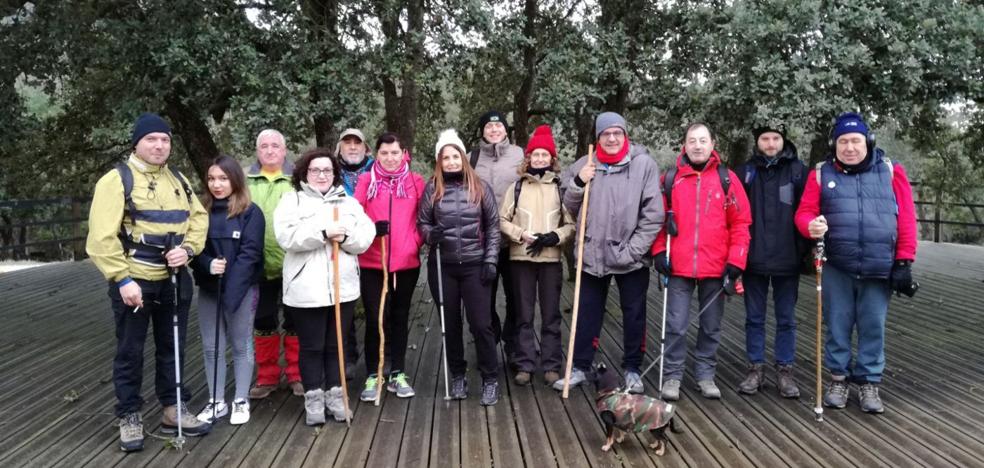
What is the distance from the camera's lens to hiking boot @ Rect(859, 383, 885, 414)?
4.27 meters

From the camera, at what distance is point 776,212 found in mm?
4504

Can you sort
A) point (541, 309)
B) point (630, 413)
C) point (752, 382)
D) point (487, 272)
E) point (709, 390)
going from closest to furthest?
point (630, 413) < point (487, 272) < point (709, 390) < point (752, 382) < point (541, 309)

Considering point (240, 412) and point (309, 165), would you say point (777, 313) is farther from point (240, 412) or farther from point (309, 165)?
point (240, 412)

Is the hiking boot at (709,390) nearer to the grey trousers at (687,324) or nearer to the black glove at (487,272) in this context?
the grey trousers at (687,324)

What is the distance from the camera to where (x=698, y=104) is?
716 cm

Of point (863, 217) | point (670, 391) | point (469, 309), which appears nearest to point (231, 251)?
point (469, 309)

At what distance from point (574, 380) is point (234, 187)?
2569 millimetres

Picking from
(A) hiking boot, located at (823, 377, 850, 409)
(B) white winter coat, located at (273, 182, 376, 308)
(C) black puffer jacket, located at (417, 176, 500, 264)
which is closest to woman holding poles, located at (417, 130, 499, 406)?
(C) black puffer jacket, located at (417, 176, 500, 264)

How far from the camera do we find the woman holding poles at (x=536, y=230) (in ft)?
15.4

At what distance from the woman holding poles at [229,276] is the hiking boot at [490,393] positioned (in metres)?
1.49

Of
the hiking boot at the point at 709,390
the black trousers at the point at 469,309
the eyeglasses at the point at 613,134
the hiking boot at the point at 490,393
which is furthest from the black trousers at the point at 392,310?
the hiking boot at the point at 709,390

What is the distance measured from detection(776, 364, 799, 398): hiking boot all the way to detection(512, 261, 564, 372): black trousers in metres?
1.50

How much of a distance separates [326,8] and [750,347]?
4.62 meters

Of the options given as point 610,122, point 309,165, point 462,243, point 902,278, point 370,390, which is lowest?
point 370,390
